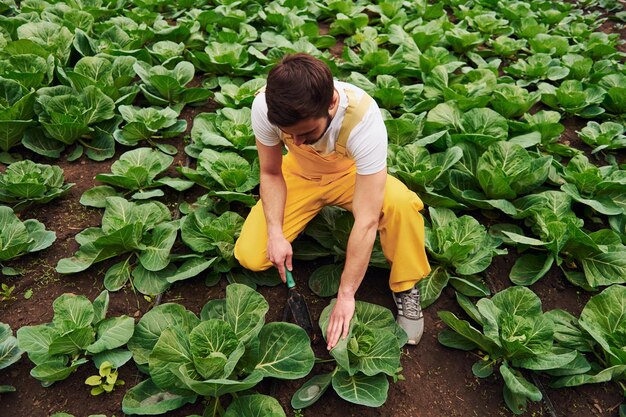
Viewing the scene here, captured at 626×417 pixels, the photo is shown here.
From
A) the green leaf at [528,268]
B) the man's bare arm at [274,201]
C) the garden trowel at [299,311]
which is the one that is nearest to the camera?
the man's bare arm at [274,201]

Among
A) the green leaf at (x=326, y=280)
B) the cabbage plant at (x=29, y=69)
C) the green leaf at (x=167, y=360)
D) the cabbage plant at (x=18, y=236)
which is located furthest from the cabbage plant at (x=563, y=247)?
the cabbage plant at (x=29, y=69)

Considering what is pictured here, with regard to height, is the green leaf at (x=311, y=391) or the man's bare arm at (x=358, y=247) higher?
the man's bare arm at (x=358, y=247)

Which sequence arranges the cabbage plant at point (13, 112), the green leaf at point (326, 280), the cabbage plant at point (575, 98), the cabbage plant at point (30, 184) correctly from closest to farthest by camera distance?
the green leaf at point (326, 280) < the cabbage plant at point (30, 184) < the cabbage plant at point (13, 112) < the cabbage plant at point (575, 98)

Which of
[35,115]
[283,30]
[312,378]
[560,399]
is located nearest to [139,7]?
[283,30]

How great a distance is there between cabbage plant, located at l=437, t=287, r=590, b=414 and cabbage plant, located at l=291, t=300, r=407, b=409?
41cm

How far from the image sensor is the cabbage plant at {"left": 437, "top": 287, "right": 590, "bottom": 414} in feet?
8.55

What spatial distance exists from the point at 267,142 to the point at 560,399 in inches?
84.3

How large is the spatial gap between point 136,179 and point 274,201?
4.20 feet

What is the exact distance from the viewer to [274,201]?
2857 millimetres

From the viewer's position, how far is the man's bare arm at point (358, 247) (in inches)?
97.3

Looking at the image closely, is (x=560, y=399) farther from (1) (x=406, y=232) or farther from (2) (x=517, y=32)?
(2) (x=517, y=32)

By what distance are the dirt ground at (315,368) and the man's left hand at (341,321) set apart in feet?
1.17

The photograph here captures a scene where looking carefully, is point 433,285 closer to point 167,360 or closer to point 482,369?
point 482,369

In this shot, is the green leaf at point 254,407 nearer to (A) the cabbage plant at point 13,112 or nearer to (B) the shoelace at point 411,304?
(B) the shoelace at point 411,304
